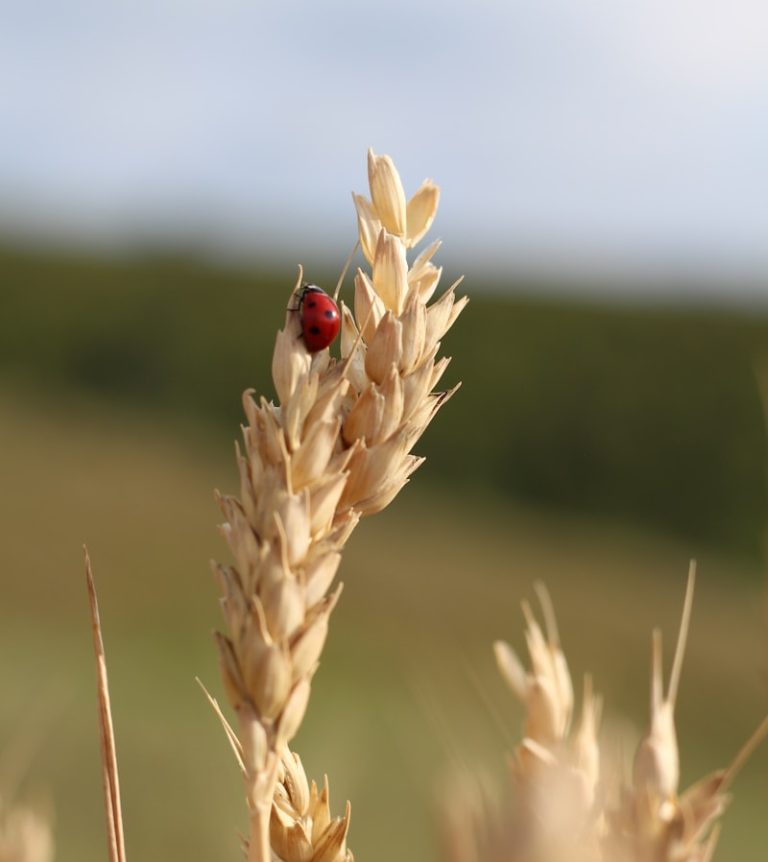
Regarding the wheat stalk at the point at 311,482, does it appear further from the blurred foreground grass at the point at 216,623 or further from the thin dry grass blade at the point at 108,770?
the blurred foreground grass at the point at 216,623

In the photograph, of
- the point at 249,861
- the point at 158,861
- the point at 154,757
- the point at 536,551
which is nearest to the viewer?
the point at 249,861

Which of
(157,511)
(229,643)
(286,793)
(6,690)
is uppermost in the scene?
(229,643)

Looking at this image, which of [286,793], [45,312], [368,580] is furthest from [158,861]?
[45,312]

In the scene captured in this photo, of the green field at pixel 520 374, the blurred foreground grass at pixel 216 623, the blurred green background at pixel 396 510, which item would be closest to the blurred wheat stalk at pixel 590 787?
the blurred foreground grass at pixel 216 623

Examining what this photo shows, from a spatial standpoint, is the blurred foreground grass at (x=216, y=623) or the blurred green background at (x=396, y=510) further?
the blurred green background at (x=396, y=510)

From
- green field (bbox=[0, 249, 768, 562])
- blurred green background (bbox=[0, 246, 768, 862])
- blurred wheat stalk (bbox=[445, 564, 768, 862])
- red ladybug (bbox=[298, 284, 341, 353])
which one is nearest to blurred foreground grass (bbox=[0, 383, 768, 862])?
blurred green background (bbox=[0, 246, 768, 862])

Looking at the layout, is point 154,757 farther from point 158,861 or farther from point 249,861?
point 249,861
